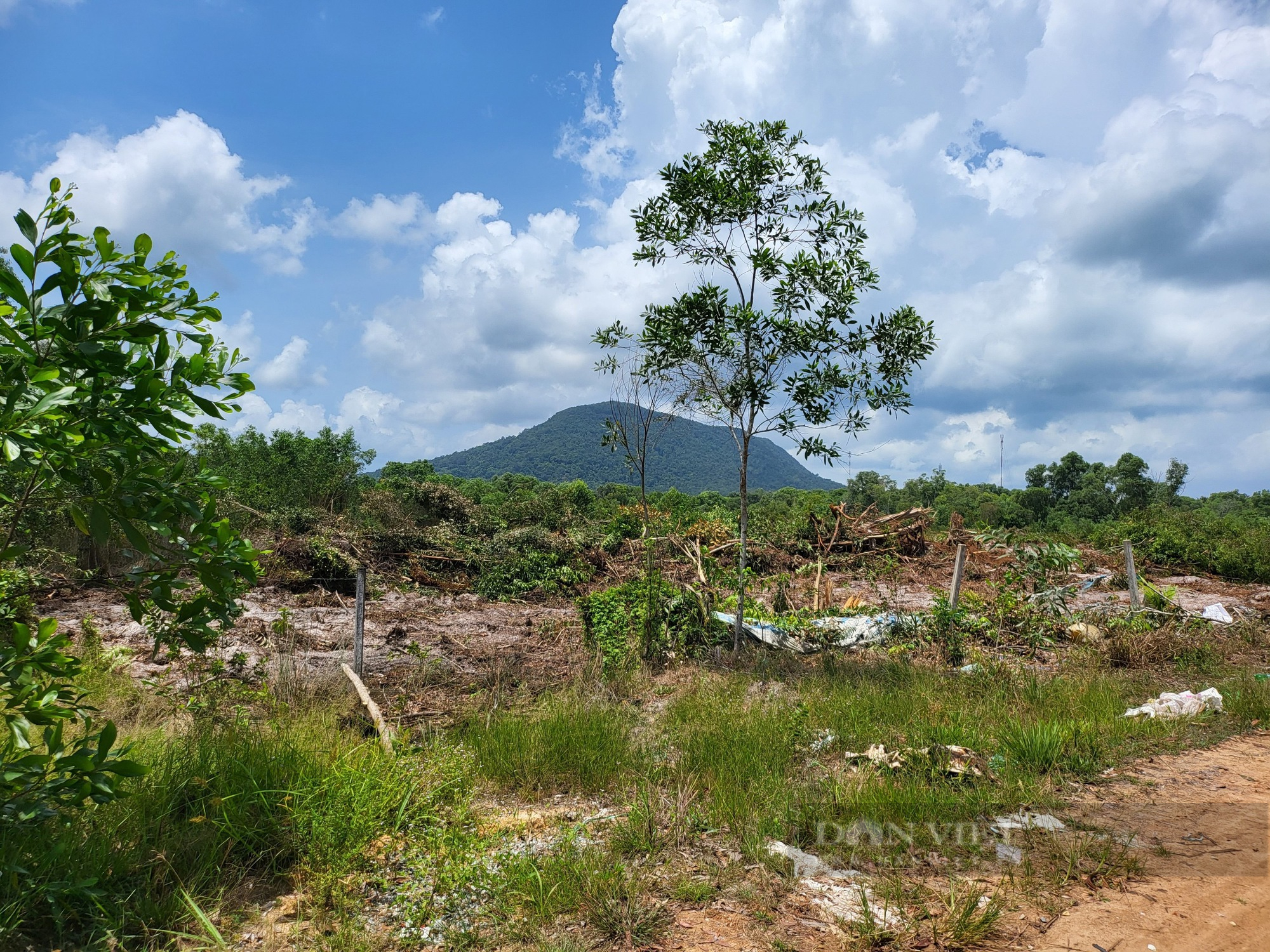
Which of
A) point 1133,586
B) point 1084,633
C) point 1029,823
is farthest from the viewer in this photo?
point 1133,586

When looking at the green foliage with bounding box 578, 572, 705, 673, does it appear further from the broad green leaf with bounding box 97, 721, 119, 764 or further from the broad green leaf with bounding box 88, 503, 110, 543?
the broad green leaf with bounding box 88, 503, 110, 543

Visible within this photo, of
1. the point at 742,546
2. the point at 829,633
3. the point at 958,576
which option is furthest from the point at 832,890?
the point at 958,576

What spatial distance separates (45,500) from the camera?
10.1 ft

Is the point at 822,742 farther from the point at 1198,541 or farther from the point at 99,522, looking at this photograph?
the point at 1198,541

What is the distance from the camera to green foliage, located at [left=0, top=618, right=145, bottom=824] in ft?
9.39

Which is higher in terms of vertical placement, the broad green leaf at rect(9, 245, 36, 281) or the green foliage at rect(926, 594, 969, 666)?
the broad green leaf at rect(9, 245, 36, 281)

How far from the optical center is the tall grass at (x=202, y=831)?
3.29 m

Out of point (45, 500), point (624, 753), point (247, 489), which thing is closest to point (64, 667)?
point (45, 500)

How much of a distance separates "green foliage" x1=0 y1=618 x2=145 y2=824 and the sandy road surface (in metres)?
4.24

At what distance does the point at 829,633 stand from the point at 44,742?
887cm

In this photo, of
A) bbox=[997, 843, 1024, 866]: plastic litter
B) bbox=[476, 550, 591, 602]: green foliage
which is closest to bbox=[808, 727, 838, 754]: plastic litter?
bbox=[997, 843, 1024, 866]: plastic litter

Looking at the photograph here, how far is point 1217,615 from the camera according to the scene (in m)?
10.7

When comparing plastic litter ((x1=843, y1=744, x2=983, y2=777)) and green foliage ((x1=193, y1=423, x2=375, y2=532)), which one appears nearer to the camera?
plastic litter ((x1=843, y1=744, x2=983, y2=777))

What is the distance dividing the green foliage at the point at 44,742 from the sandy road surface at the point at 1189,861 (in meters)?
4.24
